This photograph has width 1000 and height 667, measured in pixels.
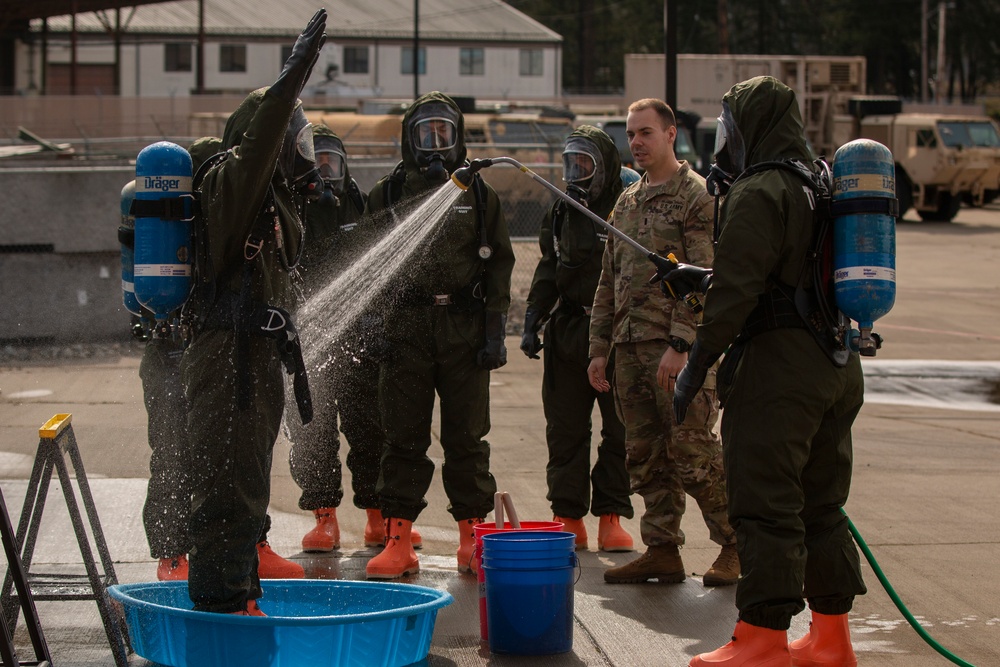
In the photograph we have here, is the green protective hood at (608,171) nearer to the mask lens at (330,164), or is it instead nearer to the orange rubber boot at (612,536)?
the mask lens at (330,164)

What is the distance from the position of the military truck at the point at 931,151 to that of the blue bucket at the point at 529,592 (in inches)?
1029

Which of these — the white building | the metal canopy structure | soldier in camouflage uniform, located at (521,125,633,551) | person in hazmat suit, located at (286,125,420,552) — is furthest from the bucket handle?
the white building

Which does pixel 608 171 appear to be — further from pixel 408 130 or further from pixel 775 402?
pixel 775 402

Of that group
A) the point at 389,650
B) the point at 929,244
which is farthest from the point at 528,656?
the point at 929,244

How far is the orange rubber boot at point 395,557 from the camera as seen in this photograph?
560cm

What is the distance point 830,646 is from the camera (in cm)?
439

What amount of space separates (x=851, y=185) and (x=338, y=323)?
2.87 meters

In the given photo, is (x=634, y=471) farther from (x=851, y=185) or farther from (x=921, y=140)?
(x=921, y=140)

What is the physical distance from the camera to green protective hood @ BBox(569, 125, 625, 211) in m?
6.22

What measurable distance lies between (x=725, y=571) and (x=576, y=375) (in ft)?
4.18

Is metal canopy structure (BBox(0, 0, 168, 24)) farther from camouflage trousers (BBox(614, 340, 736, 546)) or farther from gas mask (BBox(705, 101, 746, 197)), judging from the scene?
gas mask (BBox(705, 101, 746, 197))

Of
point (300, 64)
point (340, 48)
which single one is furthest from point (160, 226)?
point (340, 48)

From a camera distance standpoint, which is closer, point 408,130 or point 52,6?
point 408,130

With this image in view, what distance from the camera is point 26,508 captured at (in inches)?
163
